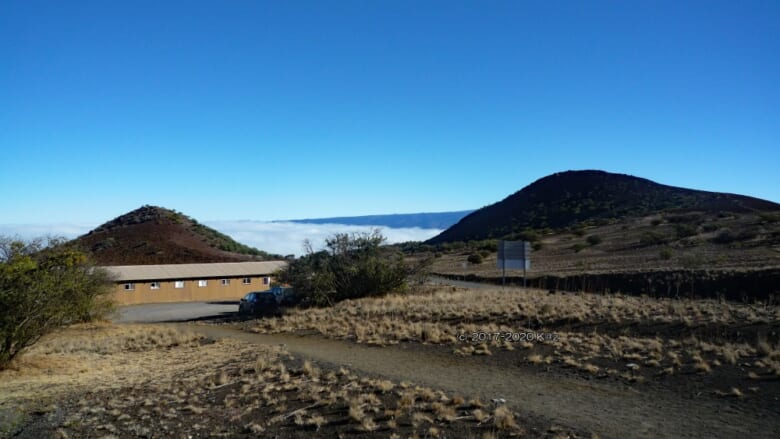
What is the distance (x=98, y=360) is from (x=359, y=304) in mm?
11758

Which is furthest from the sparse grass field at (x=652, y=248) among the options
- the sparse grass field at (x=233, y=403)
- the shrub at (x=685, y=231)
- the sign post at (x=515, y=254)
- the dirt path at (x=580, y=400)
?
the sparse grass field at (x=233, y=403)

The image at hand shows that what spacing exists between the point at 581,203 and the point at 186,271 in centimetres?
7180

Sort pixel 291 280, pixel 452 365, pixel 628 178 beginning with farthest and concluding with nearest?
pixel 628 178
pixel 291 280
pixel 452 365

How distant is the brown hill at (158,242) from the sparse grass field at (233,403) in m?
46.2

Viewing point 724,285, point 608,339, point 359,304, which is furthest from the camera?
point 724,285

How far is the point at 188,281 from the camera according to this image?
48.0 metres

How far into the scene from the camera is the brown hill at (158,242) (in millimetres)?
65562

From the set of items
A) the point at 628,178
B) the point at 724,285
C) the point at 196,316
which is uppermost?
the point at 628,178

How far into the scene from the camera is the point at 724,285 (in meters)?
28.8

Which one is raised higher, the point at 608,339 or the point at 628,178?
the point at 628,178

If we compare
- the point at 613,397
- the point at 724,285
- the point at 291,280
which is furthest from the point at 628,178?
the point at 613,397

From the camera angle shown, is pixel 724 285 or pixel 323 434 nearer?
pixel 323 434

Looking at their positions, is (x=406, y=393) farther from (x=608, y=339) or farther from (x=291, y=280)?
(x=291, y=280)

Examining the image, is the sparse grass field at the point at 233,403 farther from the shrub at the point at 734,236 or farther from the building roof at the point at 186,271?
the shrub at the point at 734,236
